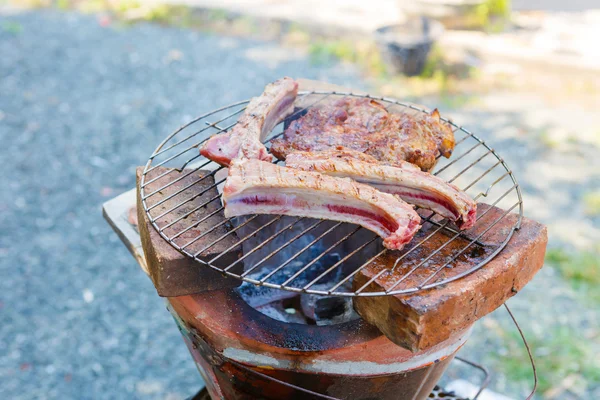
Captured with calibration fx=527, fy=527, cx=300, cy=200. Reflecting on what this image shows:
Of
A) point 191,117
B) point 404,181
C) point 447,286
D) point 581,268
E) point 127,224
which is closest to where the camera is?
point 447,286

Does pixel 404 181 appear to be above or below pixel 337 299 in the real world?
above

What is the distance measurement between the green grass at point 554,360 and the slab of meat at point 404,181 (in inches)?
94.9

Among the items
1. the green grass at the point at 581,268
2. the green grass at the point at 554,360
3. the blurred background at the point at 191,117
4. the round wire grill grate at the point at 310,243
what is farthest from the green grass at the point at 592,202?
the round wire grill grate at the point at 310,243

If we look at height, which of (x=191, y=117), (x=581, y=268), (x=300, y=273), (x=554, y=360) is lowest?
(x=554, y=360)

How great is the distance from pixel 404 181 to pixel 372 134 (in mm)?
577

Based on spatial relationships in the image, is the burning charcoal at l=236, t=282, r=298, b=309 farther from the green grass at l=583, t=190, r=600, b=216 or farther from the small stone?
the green grass at l=583, t=190, r=600, b=216

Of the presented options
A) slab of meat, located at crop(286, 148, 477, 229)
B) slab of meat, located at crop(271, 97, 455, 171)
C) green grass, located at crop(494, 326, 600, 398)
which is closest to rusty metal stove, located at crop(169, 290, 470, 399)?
slab of meat, located at crop(286, 148, 477, 229)

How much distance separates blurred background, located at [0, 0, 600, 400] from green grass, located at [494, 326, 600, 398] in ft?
0.05

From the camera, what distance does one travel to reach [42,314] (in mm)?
4602

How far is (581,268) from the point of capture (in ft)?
16.4

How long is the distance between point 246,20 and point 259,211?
8226 mm

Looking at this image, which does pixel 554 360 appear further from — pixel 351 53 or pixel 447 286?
pixel 351 53

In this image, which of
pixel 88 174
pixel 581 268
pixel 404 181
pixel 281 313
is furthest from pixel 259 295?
pixel 88 174

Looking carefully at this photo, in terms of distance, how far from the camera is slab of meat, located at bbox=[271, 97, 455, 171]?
277 centimetres
